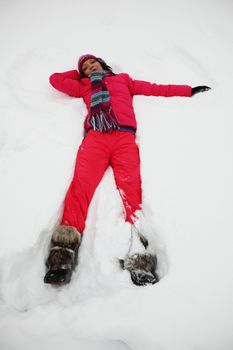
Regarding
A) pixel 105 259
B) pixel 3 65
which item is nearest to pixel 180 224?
pixel 105 259

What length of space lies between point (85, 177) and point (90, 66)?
135cm

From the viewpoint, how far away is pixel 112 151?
6.15 feet

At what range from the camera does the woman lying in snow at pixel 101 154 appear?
1371 millimetres

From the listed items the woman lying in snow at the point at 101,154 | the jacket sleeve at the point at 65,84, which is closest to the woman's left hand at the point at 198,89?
the woman lying in snow at the point at 101,154

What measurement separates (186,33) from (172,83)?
3.59 feet

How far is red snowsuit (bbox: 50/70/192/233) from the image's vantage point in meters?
1.59

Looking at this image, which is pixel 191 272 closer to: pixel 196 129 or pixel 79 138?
pixel 196 129

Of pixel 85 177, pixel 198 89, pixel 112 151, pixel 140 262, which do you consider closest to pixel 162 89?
pixel 198 89

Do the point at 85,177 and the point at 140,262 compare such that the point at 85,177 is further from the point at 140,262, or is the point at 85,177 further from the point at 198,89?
the point at 198,89

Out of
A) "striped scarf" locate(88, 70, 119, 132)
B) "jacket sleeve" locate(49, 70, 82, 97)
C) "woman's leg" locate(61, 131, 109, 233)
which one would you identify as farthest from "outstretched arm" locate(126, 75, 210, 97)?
"woman's leg" locate(61, 131, 109, 233)

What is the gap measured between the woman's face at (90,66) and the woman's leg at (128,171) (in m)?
0.91

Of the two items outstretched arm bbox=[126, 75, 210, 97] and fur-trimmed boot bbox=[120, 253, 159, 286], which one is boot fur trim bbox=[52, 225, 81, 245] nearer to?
fur-trimmed boot bbox=[120, 253, 159, 286]

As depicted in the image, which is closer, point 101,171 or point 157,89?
point 101,171

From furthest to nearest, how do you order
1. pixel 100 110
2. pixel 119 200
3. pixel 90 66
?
pixel 90 66, pixel 100 110, pixel 119 200
